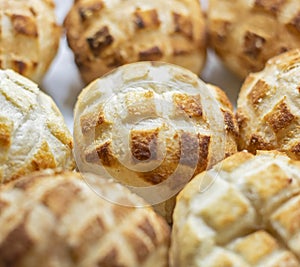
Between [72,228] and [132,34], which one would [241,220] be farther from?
[132,34]

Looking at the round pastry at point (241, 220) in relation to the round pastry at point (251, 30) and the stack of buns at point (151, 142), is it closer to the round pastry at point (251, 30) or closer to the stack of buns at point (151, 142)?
the stack of buns at point (151, 142)

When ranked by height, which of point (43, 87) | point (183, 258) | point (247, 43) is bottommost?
point (43, 87)

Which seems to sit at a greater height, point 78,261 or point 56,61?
point 78,261

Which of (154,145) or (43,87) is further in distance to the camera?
(43,87)

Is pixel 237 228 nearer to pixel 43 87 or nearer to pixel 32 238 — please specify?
pixel 32 238

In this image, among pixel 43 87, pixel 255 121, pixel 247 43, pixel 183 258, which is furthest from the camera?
pixel 43 87

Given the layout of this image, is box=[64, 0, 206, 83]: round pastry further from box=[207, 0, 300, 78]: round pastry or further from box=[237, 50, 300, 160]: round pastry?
box=[237, 50, 300, 160]: round pastry

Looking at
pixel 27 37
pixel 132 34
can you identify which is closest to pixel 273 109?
pixel 132 34

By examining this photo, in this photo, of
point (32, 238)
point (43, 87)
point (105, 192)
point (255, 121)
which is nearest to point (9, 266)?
point (32, 238)
